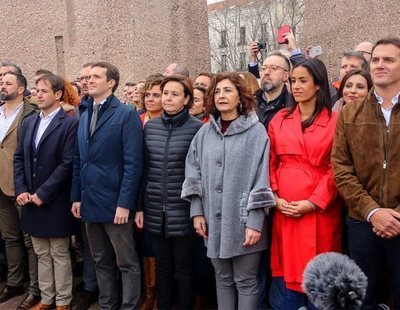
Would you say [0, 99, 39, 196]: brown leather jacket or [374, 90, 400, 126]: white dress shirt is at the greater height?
[374, 90, 400, 126]: white dress shirt

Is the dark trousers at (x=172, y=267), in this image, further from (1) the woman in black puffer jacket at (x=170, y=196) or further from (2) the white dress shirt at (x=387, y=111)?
(2) the white dress shirt at (x=387, y=111)

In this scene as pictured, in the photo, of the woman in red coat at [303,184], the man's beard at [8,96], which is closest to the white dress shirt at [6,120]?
the man's beard at [8,96]

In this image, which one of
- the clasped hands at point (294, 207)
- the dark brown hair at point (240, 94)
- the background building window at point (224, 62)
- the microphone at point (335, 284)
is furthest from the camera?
the background building window at point (224, 62)

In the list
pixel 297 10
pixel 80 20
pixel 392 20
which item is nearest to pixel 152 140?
pixel 392 20

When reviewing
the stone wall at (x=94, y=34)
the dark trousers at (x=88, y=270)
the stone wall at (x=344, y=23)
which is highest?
the stone wall at (x=94, y=34)

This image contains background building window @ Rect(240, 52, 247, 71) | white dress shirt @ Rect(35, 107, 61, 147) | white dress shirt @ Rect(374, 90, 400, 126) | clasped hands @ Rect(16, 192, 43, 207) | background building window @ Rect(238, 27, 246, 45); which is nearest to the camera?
white dress shirt @ Rect(374, 90, 400, 126)

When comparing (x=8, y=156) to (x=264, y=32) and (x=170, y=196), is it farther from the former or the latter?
(x=264, y=32)

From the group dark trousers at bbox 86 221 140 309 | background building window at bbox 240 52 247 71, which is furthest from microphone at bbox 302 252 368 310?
background building window at bbox 240 52 247 71

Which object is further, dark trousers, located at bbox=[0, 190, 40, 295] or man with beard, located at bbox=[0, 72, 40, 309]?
dark trousers, located at bbox=[0, 190, 40, 295]

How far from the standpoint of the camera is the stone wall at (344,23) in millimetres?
10469

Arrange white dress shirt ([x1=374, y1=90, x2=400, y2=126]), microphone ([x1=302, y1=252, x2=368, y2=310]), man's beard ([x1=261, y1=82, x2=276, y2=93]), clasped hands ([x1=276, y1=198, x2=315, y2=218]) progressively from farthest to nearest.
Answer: man's beard ([x1=261, y1=82, x2=276, y2=93])
clasped hands ([x1=276, y1=198, x2=315, y2=218])
white dress shirt ([x1=374, y1=90, x2=400, y2=126])
microphone ([x1=302, y1=252, x2=368, y2=310])

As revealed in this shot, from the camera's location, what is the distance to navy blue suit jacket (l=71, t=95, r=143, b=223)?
363 cm

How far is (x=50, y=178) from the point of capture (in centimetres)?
397

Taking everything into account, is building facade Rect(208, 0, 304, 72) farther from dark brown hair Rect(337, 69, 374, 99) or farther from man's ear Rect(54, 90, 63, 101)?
dark brown hair Rect(337, 69, 374, 99)
